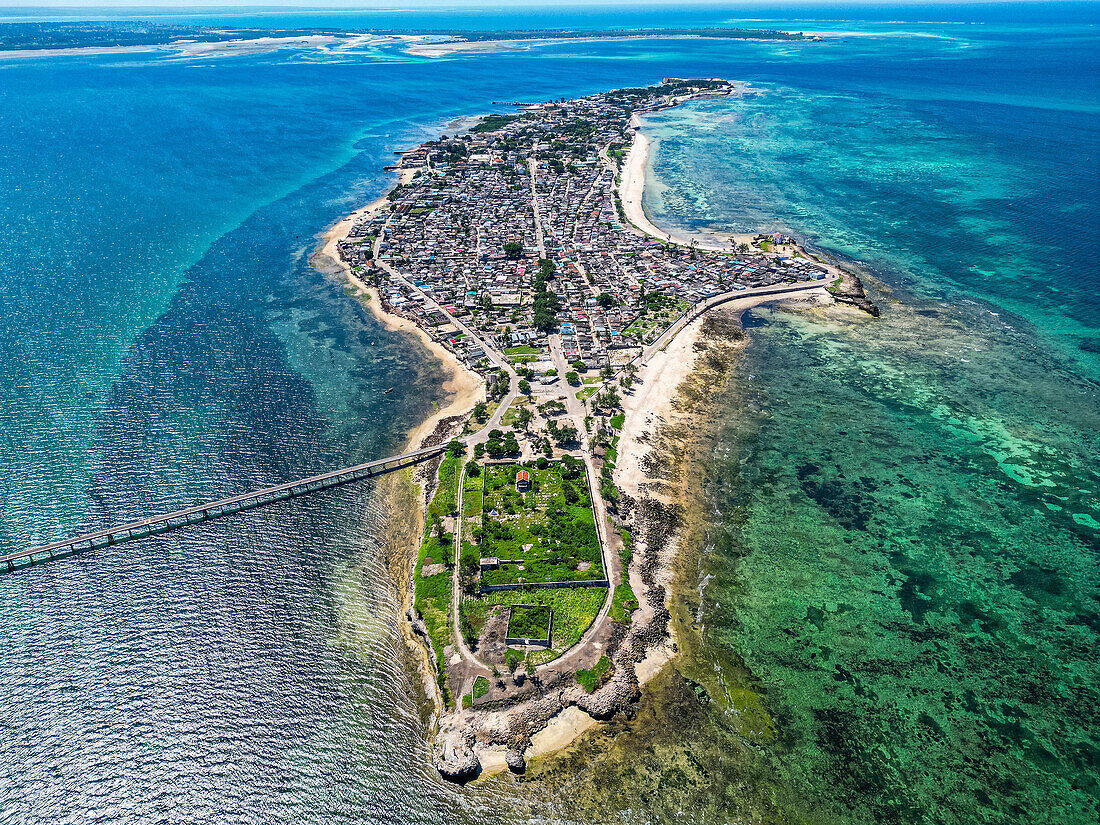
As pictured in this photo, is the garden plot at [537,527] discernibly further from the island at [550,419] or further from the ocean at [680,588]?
the ocean at [680,588]

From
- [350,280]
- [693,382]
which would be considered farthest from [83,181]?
[693,382]

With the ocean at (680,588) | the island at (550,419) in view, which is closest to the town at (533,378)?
the island at (550,419)

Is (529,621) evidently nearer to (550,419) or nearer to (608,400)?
(550,419)

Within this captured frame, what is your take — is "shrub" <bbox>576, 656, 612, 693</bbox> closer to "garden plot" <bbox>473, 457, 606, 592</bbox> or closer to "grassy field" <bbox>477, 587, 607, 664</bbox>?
"grassy field" <bbox>477, 587, 607, 664</bbox>

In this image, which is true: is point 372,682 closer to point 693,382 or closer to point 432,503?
point 432,503

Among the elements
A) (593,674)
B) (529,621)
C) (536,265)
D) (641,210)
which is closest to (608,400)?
(529,621)
